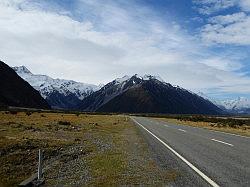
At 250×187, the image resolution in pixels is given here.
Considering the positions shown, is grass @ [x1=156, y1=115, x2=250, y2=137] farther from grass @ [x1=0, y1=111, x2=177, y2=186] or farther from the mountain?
the mountain

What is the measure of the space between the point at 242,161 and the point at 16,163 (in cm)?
953

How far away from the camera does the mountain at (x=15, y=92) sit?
15550 cm

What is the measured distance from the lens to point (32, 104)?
17812 centimetres

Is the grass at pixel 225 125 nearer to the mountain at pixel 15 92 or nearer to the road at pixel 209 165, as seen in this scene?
the road at pixel 209 165

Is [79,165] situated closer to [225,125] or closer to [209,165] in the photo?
[209,165]

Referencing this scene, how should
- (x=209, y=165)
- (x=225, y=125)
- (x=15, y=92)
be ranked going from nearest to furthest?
(x=209, y=165) → (x=225, y=125) → (x=15, y=92)

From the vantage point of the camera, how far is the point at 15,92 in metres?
167

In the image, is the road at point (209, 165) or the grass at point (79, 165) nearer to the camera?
the road at point (209, 165)

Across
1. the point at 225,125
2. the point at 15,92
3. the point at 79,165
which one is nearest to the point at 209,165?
the point at 79,165

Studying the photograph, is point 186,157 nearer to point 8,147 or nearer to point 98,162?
point 98,162

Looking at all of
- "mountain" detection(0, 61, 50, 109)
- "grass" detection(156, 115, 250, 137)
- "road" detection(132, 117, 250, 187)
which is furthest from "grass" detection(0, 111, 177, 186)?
"mountain" detection(0, 61, 50, 109)

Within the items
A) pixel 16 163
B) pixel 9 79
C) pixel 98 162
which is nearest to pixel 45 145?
pixel 16 163

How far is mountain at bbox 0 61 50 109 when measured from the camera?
15550 centimetres

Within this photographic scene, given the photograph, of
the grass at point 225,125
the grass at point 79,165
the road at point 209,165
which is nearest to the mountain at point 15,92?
the grass at point 225,125
